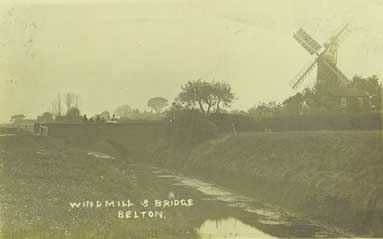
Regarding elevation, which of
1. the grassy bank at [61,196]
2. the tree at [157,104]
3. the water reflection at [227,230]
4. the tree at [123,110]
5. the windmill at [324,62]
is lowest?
the water reflection at [227,230]

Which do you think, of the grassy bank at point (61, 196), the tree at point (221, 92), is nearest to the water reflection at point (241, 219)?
the grassy bank at point (61, 196)

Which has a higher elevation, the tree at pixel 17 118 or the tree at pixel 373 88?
the tree at pixel 373 88

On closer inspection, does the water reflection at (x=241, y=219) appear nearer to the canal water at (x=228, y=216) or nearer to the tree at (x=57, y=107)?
the canal water at (x=228, y=216)

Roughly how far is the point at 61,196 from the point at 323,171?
8.67 feet

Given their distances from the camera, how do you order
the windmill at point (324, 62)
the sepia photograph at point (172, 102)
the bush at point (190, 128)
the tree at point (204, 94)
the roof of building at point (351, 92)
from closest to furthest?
1. the sepia photograph at point (172, 102)
2. the tree at point (204, 94)
3. the windmill at point (324, 62)
4. the roof of building at point (351, 92)
5. the bush at point (190, 128)

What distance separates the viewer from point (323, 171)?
5062 mm

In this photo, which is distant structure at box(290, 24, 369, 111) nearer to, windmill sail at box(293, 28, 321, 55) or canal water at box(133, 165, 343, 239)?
windmill sail at box(293, 28, 321, 55)

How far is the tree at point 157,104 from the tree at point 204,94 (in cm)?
15

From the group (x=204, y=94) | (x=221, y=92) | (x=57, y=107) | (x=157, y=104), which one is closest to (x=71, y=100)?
(x=57, y=107)

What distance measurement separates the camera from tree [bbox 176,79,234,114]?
484cm

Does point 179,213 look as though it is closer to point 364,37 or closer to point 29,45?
point 29,45

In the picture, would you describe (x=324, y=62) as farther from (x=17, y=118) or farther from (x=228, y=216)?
(x=17, y=118)

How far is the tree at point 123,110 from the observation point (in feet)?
16.3

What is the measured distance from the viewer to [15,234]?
4570mm
